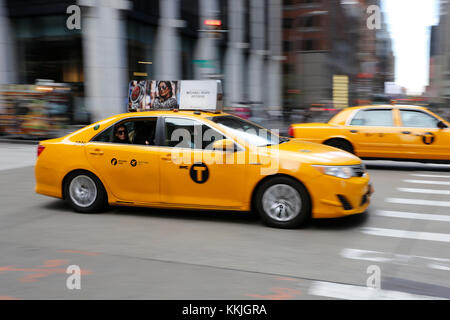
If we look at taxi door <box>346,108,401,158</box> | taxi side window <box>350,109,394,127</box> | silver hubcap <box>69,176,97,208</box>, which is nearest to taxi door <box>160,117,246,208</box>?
silver hubcap <box>69,176,97,208</box>

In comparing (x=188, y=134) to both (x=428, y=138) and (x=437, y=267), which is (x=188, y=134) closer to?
(x=437, y=267)

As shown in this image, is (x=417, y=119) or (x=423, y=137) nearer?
(x=423, y=137)

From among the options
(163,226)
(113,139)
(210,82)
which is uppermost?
(210,82)

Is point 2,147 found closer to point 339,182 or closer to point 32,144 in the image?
point 32,144

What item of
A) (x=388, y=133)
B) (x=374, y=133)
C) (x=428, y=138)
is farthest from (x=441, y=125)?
(x=374, y=133)

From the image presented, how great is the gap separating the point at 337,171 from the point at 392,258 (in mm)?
1346

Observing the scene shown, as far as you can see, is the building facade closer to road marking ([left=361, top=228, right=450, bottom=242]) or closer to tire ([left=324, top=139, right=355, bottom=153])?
tire ([left=324, top=139, right=355, bottom=153])

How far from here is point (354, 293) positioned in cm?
396

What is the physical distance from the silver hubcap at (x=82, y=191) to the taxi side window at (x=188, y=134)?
1.34m

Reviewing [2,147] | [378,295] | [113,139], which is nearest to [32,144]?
[2,147]

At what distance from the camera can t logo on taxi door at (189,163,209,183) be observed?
620 centimetres

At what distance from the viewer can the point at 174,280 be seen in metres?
4.27

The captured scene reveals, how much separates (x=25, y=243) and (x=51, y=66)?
1772 cm

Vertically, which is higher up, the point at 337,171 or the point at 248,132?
the point at 248,132
